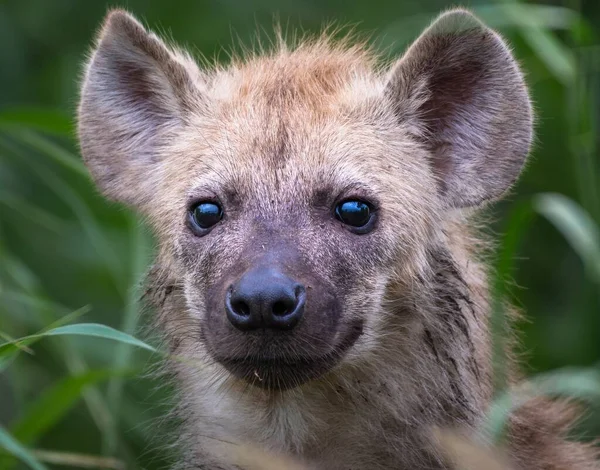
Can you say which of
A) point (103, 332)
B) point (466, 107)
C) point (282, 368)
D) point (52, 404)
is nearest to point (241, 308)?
point (282, 368)

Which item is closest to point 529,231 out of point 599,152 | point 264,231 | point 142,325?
point 599,152

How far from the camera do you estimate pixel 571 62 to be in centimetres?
575

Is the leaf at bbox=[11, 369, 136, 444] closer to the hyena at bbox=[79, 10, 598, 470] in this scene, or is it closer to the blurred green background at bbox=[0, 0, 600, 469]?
the blurred green background at bbox=[0, 0, 600, 469]

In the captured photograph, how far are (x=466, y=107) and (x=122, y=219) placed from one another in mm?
2790

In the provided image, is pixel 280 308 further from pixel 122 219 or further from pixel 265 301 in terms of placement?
pixel 122 219

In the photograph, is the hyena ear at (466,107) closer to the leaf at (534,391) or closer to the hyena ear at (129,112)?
the leaf at (534,391)

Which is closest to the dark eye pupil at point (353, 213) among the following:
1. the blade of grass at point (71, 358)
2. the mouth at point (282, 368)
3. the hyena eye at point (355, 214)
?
the hyena eye at point (355, 214)

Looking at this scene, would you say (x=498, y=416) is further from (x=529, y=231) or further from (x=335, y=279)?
(x=529, y=231)

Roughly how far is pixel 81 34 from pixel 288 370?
4.49m

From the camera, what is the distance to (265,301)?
12.2 ft

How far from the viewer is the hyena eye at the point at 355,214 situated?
A: 4148 mm

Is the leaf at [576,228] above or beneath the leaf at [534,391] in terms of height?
above

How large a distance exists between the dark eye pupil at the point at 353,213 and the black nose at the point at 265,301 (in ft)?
1.42

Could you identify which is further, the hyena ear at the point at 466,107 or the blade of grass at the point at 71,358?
the blade of grass at the point at 71,358
